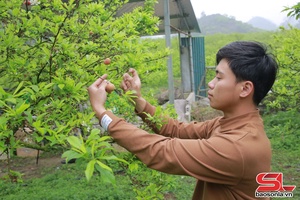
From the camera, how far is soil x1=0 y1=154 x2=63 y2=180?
19.8 ft

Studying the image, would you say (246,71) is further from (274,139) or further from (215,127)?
(274,139)

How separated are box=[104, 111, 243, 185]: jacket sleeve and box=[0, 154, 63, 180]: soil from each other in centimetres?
479

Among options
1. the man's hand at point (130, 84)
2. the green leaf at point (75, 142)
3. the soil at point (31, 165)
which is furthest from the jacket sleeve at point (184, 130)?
the soil at point (31, 165)

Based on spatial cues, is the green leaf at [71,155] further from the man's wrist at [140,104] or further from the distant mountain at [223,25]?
the distant mountain at [223,25]

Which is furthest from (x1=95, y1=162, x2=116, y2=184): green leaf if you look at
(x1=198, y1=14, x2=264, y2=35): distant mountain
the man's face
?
(x1=198, y1=14, x2=264, y2=35): distant mountain

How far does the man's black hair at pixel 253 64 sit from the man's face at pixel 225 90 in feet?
0.08

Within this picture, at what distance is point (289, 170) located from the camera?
5.79 m

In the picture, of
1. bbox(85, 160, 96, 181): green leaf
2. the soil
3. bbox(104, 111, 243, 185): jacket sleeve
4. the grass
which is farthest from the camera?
the soil

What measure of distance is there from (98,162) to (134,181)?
94cm

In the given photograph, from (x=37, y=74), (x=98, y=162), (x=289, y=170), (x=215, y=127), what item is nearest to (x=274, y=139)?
(x=289, y=170)

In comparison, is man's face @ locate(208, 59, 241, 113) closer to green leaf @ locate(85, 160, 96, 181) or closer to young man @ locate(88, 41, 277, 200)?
young man @ locate(88, 41, 277, 200)

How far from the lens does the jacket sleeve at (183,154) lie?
1.46m

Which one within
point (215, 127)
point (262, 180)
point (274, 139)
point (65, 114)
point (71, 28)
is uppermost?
point (71, 28)

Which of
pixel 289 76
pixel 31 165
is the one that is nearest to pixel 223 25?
pixel 31 165
